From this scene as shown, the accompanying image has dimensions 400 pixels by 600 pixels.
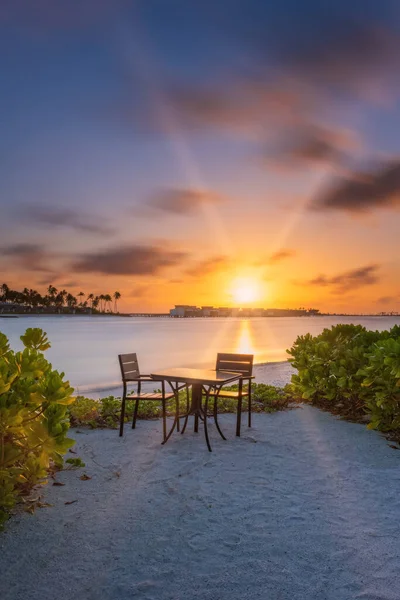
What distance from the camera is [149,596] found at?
3318mm

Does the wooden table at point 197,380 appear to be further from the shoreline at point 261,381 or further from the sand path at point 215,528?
the shoreline at point 261,381

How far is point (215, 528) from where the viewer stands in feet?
14.1

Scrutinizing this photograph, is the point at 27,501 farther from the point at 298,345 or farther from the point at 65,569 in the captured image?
the point at 298,345

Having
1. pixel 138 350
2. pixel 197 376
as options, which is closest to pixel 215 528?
pixel 197 376

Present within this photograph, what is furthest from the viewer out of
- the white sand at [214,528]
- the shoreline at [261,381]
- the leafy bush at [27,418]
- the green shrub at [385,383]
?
the shoreline at [261,381]

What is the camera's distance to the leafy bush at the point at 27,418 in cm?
396

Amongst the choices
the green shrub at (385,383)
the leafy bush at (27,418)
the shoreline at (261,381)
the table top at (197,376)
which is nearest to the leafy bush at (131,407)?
the table top at (197,376)

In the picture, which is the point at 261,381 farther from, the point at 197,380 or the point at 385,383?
the point at 197,380

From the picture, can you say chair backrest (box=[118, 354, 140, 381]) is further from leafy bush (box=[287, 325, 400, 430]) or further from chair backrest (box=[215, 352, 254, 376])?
leafy bush (box=[287, 325, 400, 430])

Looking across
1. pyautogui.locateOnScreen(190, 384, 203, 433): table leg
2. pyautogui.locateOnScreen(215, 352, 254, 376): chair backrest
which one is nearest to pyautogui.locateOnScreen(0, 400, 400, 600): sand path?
pyautogui.locateOnScreen(190, 384, 203, 433): table leg

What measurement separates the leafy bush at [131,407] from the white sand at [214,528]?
1.52m

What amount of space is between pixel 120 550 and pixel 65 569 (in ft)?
1.52

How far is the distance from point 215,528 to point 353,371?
16.2 ft

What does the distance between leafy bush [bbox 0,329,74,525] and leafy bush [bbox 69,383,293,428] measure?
3.90 meters
